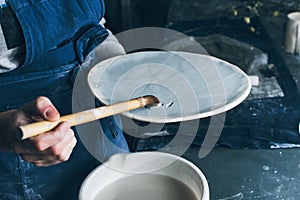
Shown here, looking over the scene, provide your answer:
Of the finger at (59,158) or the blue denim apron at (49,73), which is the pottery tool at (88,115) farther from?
the blue denim apron at (49,73)

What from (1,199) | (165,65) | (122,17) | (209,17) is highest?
(165,65)

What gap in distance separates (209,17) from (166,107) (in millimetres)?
1173

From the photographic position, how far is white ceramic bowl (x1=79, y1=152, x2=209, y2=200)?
0.76 meters

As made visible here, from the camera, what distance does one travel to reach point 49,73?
0.89 m

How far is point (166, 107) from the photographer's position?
2.64 feet

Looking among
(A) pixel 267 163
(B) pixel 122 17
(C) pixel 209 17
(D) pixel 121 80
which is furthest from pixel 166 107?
(B) pixel 122 17

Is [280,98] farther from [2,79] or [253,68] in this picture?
[2,79]

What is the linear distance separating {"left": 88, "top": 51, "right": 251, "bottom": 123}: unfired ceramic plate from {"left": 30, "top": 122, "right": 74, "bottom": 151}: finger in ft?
0.47

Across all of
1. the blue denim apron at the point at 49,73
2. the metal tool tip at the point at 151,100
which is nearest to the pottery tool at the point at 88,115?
the metal tool tip at the point at 151,100

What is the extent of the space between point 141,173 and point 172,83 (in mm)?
196

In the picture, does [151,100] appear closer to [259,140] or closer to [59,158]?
[59,158]

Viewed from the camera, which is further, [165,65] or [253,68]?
[253,68]

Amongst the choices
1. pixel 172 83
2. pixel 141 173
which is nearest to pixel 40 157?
pixel 141 173

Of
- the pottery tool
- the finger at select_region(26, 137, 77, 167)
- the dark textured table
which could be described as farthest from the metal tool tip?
the dark textured table
